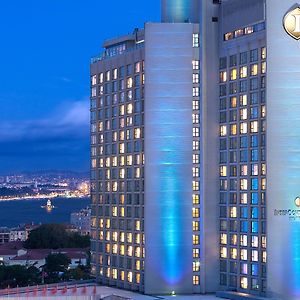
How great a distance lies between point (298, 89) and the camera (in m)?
81.5

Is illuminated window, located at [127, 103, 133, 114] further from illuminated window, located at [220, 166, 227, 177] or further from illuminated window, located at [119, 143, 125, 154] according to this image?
illuminated window, located at [220, 166, 227, 177]

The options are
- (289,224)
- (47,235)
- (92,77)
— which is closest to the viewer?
(289,224)

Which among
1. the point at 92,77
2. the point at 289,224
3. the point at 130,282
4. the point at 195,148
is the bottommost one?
the point at 130,282

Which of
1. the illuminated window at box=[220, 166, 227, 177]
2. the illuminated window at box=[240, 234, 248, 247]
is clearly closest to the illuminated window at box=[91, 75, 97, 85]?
the illuminated window at box=[220, 166, 227, 177]

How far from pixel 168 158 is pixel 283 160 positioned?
11.5m

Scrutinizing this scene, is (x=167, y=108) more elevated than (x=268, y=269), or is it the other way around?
(x=167, y=108)

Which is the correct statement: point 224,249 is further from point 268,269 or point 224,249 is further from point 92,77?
A: point 92,77

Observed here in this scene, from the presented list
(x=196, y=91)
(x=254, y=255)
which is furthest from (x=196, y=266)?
(x=196, y=91)

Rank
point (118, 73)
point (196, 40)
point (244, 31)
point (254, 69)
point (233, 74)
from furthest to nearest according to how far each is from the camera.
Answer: point (118, 73), point (196, 40), point (233, 74), point (244, 31), point (254, 69)

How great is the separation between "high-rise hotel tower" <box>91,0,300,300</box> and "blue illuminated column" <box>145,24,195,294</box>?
0.09 meters

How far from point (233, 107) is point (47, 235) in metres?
89.5

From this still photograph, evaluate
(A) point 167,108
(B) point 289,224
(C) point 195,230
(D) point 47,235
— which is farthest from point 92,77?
(D) point 47,235

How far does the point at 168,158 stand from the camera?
87.4 m

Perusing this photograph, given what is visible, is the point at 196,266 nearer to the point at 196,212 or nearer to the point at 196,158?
the point at 196,212
